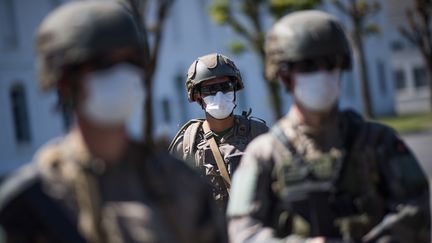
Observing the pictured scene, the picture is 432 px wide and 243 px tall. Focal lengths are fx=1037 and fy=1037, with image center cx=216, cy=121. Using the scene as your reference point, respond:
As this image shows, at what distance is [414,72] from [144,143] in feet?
242

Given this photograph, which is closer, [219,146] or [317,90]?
[317,90]

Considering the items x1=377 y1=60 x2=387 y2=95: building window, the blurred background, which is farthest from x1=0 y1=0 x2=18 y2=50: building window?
x1=377 y1=60 x2=387 y2=95: building window

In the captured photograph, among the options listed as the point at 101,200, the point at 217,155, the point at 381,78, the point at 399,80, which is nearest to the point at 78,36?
the point at 101,200

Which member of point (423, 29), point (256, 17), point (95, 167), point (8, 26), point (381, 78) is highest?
point (8, 26)

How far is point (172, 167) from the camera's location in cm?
368

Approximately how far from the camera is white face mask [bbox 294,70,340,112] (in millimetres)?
3982

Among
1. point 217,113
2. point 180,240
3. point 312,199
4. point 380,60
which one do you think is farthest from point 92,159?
point 380,60

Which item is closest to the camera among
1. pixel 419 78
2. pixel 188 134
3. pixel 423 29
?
pixel 188 134

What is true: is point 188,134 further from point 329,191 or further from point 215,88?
point 329,191

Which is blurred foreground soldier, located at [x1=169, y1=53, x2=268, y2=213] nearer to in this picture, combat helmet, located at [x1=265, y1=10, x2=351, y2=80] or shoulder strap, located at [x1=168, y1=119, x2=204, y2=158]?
shoulder strap, located at [x1=168, y1=119, x2=204, y2=158]

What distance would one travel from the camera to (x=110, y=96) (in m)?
3.45

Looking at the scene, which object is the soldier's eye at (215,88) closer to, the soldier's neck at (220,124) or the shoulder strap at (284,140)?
the soldier's neck at (220,124)

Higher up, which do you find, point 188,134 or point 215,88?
point 215,88

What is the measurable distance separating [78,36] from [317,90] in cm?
101
